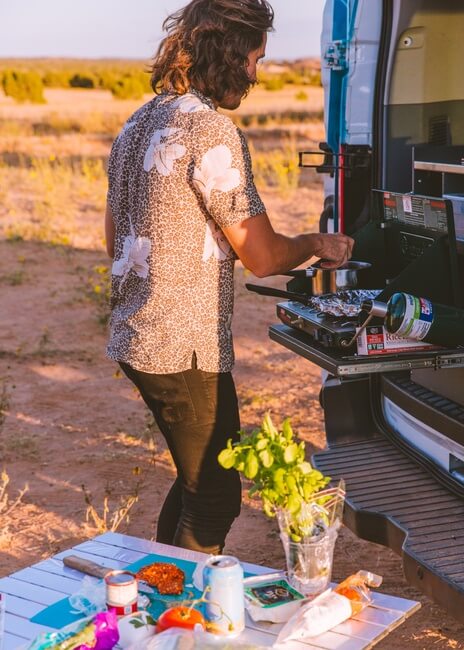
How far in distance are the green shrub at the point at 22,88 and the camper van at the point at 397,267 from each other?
111 ft

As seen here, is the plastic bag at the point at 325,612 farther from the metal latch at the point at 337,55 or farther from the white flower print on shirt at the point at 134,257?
the metal latch at the point at 337,55

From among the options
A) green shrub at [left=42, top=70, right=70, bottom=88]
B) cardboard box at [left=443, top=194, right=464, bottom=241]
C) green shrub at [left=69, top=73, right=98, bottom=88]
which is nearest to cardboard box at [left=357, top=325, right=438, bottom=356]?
cardboard box at [left=443, top=194, right=464, bottom=241]

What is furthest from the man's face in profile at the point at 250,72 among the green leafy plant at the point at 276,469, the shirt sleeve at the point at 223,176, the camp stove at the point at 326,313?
the green leafy plant at the point at 276,469

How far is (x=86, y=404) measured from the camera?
6.54 meters

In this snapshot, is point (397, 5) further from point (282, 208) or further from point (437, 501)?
point (282, 208)

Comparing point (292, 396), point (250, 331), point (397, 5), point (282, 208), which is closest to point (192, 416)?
point (397, 5)

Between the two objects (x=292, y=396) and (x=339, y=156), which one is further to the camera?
(x=292, y=396)

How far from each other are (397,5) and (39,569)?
2.42 metres

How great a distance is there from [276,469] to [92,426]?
3550 mm

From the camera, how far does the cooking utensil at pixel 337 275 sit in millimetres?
3611

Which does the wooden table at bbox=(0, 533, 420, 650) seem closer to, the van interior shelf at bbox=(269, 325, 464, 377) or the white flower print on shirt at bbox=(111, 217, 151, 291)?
the van interior shelf at bbox=(269, 325, 464, 377)

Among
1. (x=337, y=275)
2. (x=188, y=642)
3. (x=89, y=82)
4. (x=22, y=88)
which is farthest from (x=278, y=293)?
(x=89, y=82)

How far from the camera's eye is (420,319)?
3.02m

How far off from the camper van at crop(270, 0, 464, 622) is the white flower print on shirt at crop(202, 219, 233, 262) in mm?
374
